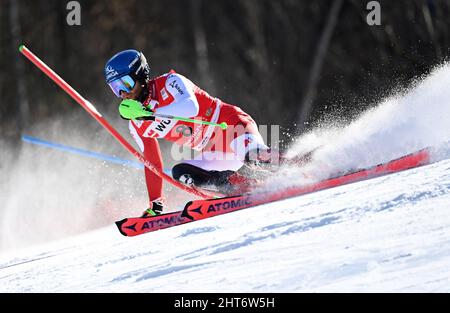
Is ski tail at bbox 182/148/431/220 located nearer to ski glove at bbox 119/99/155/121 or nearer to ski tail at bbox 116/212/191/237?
ski tail at bbox 116/212/191/237

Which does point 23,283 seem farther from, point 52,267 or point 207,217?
point 207,217

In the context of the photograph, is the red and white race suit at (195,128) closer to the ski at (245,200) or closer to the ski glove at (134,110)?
the ski glove at (134,110)

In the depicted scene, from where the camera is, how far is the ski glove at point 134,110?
634 centimetres

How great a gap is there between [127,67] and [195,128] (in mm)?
737

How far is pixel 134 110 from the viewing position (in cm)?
635

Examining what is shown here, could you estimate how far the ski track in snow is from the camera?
3912mm

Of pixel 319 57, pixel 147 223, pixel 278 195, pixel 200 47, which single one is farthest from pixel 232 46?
pixel 278 195

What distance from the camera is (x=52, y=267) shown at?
18.5 feet

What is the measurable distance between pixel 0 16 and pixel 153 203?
46.6 feet

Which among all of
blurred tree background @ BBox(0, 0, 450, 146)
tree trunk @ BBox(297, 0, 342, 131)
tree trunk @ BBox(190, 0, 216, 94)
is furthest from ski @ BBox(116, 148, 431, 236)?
tree trunk @ BBox(297, 0, 342, 131)

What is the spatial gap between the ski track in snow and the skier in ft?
1.79

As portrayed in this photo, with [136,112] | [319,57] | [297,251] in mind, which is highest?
[319,57]

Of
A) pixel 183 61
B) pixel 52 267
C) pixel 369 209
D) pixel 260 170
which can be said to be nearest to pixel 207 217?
pixel 260 170

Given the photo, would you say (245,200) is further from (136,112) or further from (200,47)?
(200,47)
